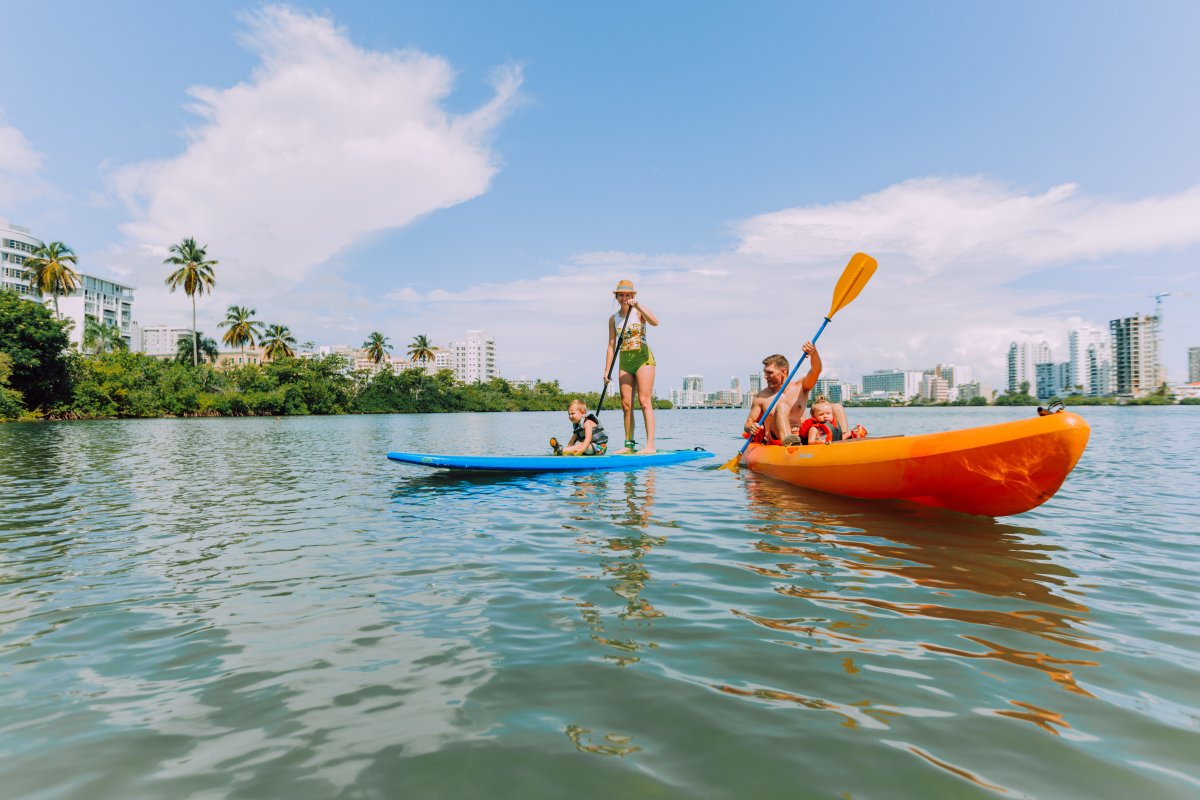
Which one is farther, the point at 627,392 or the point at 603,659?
the point at 627,392

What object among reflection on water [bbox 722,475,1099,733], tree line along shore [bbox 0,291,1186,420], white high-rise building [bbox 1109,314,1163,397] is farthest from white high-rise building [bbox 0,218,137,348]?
white high-rise building [bbox 1109,314,1163,397]

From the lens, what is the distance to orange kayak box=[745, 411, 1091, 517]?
500 centimetres

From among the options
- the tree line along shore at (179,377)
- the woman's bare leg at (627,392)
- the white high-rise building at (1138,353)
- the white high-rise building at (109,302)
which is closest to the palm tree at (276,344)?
the tree line along shore at (179,377)

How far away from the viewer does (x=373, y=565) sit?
4559 mm

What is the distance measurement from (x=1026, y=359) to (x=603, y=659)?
20253 cm

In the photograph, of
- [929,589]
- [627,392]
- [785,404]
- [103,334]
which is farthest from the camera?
[103,334]

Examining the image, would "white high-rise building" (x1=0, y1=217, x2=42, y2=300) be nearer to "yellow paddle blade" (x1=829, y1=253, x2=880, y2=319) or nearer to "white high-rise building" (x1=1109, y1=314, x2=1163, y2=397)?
"yellow paddle blade" (x1=829, y1=253, x2=880, y2=319)

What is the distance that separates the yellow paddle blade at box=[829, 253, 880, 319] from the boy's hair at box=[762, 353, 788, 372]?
90cm

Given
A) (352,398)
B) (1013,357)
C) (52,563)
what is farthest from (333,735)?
(1013,357)

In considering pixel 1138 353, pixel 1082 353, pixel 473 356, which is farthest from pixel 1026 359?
pixel 473 356

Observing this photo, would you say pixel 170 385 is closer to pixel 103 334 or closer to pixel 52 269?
pixel 52 269

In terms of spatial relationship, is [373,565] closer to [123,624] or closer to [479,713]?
[123,624]

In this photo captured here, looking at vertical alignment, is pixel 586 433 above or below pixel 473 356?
below

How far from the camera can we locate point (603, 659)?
2.79m
